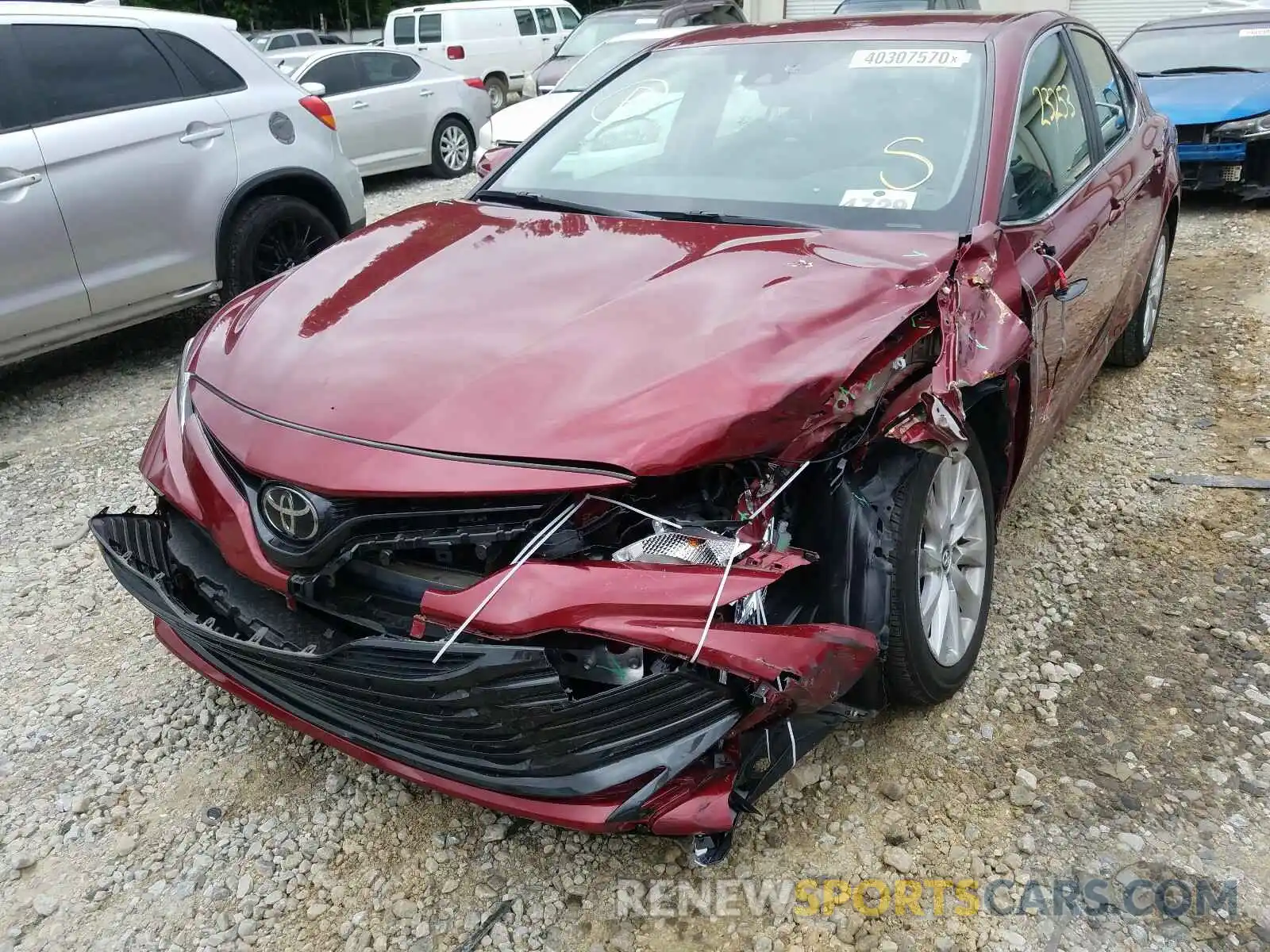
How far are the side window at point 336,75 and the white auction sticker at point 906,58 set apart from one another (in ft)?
25.3

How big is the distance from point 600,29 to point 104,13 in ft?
24.7

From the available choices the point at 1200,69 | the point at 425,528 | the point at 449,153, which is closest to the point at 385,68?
the point at 449,153

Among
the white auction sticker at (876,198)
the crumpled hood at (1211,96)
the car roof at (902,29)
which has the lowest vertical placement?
the crumpled hood at (1211,96)

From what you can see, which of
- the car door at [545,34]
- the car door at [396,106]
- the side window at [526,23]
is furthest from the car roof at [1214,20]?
the side window at [526,23]

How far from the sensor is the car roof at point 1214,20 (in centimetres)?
822

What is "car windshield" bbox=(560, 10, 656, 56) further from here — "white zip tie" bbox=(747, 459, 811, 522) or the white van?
"white zip tie" bbox=(747, 459, 811, 522)

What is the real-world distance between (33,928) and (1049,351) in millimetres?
2852

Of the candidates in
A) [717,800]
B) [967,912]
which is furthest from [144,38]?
[967,912]

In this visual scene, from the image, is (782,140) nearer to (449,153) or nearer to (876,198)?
(876,198)

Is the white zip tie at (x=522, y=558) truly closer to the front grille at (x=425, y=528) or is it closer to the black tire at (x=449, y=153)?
the front grille at (x=425, y=528)

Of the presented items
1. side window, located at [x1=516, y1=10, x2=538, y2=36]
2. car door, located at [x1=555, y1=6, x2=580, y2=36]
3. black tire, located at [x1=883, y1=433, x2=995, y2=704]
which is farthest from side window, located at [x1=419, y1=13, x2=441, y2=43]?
black tire, located at [x1=883, y1=433, x2=995, y2=704]

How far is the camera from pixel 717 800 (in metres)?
1.79

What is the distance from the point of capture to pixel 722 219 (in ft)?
8.91

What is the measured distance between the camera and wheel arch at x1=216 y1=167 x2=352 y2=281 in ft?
16.5
